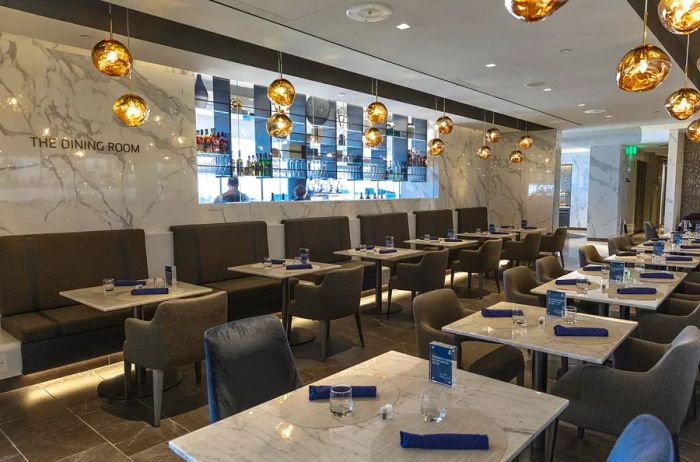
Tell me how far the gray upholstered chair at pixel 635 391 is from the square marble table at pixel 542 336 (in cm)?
12

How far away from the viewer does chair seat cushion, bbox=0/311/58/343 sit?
3.77 meters

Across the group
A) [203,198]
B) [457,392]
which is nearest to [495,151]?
[203,198]

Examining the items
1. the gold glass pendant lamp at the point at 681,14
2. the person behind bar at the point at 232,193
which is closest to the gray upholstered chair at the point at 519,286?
the gold glass pendant lamp at the point at 681,14

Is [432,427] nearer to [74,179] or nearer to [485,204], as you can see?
[74,179]

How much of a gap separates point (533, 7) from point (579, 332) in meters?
1.68

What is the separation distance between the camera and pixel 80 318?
13.3 feet

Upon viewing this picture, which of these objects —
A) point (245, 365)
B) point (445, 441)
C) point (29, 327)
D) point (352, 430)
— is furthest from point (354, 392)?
point (29, 327)

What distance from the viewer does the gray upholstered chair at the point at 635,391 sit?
2176 mm

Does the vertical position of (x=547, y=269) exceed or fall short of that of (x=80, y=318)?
it exceeds it

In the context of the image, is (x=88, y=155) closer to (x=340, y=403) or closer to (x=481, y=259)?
(x=340, y=403)

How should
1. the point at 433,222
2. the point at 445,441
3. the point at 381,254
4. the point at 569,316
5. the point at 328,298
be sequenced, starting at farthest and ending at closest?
the point at 433,222 → the point at 381,254 → the point at 328,298 → the point at 569,316 → the point at 445,441

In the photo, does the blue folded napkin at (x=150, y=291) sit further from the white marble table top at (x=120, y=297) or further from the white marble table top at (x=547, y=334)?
the white marble table top at (x=547, y=334)

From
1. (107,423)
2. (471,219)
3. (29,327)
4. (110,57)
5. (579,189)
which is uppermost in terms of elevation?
(110,57)

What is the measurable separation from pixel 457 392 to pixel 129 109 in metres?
3.69
